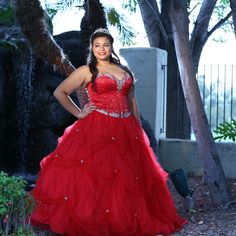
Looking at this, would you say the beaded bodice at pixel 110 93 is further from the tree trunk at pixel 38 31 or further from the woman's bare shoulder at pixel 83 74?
the tree trunk at pixel 38 31

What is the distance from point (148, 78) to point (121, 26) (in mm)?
1847

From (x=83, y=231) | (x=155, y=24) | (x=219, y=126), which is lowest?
(x=83, y=231)

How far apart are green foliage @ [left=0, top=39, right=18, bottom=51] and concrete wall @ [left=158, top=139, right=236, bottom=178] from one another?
2.71 m

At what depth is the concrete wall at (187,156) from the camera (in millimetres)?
8234

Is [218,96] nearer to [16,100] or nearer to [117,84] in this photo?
[16,100]

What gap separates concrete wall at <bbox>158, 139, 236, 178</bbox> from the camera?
8.23 meters

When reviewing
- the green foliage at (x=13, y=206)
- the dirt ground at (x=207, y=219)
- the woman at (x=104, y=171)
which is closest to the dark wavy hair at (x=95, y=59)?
the woman at (x=104, y=171)

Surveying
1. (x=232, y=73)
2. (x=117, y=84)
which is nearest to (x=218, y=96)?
(x=232, y=73)

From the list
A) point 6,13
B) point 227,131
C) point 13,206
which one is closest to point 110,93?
point 13,206

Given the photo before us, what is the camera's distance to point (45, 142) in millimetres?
8945

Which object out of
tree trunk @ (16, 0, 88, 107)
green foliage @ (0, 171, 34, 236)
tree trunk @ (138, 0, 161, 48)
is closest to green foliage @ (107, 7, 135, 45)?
tree trunk @ (138, 0, 161, 48)

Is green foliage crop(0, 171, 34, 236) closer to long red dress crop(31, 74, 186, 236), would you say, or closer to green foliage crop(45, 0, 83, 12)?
long red dress crop(31, 74, 186, 236)

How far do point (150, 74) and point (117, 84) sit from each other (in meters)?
3.80

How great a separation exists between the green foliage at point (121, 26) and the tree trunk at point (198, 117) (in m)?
3.11
